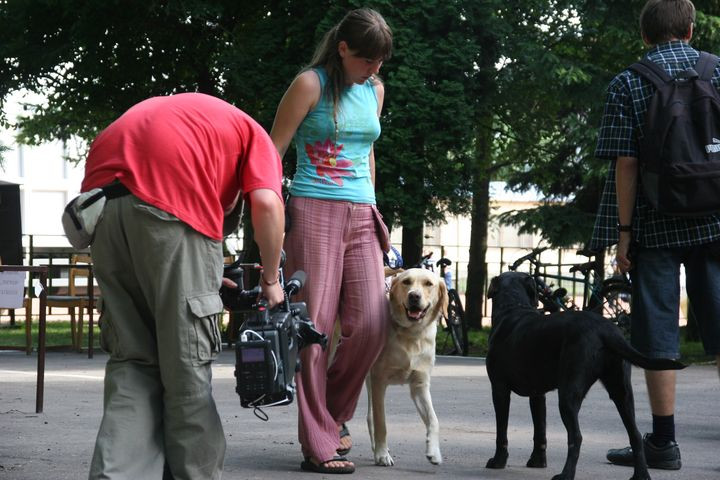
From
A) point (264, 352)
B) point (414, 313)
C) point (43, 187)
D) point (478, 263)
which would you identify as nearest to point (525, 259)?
point (414, 313)

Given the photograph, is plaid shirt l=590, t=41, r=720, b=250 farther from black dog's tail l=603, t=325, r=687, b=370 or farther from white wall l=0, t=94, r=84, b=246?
white wall l=0, t=94, r=84, b=246

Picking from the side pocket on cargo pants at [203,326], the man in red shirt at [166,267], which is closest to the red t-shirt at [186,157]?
the man in red shirt at [166,267]

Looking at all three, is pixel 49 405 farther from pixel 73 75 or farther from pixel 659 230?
pixel 73 75

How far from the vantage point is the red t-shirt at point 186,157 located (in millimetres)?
3752

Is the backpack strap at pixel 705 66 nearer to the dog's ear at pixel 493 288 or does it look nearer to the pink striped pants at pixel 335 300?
the dog's ear at pixel 493 288

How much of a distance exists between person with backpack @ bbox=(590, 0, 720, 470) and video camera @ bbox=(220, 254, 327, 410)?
6.50ft

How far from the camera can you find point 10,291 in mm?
7637

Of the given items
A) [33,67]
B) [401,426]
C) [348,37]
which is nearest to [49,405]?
[401,426]

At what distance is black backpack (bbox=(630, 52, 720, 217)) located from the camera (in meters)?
5.25

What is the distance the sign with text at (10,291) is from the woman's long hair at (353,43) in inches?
124

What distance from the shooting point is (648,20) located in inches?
218

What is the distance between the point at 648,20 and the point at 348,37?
1438 mm

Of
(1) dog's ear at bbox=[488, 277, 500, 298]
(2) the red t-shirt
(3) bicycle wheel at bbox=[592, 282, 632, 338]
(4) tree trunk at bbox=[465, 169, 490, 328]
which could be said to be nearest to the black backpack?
(1) dog's ear at bbox=[488, 277, 500, 298]

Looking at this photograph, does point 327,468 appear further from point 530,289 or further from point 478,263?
point 478,263
